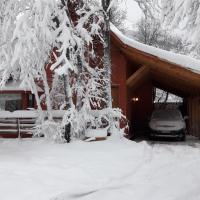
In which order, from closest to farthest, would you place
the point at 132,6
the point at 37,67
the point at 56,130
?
the point at 37,67 < the point at 56,130 < the point at 132,6

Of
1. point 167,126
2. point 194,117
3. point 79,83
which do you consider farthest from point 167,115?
point 79,83

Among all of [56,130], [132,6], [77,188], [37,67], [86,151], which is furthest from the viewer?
[132,6]

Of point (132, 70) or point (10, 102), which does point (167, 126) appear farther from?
point (10, 102)

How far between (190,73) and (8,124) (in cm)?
869

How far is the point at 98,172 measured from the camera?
1083 cm

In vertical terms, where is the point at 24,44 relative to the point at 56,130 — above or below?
above

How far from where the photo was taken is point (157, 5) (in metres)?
16.8

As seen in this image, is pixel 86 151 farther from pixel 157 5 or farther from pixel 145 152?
pixel 157 5

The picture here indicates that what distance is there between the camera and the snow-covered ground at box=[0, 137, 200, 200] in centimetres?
860

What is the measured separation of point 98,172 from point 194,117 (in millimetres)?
15694

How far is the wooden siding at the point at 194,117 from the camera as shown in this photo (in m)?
24.1

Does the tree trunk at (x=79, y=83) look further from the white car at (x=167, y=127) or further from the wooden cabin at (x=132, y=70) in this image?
the white car at (x=167, y=127)

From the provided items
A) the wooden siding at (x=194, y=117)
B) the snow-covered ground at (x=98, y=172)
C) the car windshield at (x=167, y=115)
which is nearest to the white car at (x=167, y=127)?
the car windshield at (x=167, y=115)

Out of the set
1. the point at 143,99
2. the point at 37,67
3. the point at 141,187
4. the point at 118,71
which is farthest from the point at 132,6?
the point at 143,99
